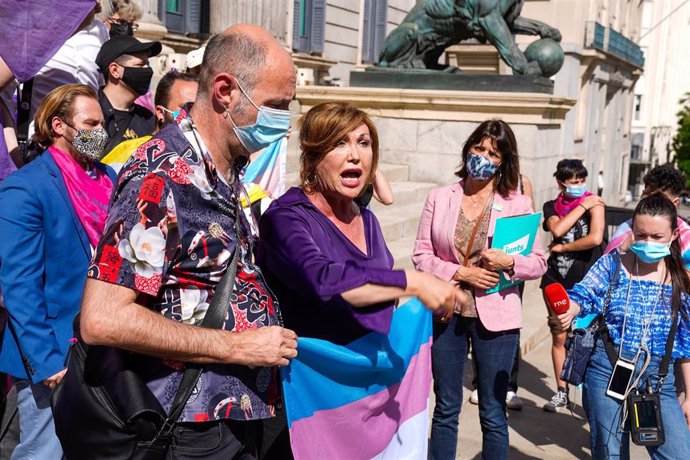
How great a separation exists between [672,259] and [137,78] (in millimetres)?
3303

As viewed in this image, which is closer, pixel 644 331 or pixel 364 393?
pixel 364 393

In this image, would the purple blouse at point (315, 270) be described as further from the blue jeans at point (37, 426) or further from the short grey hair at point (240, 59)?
the blue jeans at point (37, 426)

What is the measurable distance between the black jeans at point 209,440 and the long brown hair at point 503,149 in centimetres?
252

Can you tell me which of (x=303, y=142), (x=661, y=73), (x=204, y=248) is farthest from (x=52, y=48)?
(x=661, y=73)

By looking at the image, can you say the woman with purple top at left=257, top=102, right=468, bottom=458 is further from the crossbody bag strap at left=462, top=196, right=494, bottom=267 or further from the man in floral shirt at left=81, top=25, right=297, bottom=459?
the crossbody bag strap at left=462, top=196, right=494, bottom=267

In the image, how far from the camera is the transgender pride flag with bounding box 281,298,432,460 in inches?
113

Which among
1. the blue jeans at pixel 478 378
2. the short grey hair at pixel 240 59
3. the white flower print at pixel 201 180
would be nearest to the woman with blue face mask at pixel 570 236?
the blue jeans at pixel 478 378

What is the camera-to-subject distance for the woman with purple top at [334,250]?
8.36 ft

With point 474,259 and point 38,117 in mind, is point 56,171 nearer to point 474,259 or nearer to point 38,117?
point 38,117

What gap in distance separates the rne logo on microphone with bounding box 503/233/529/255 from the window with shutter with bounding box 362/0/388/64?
56.8 feet

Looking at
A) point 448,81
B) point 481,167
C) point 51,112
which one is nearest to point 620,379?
point 481,167

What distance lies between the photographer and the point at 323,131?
3072mm

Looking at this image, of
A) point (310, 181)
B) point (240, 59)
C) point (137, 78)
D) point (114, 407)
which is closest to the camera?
point (114, 407)

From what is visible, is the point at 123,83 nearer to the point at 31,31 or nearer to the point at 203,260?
the point at 31,31
